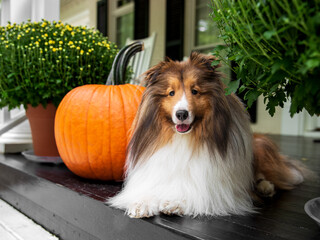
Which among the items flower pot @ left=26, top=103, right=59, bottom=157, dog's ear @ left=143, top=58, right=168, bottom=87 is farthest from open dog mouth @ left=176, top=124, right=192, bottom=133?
flower pot @ left=26, top=103, right=59, bottom=157

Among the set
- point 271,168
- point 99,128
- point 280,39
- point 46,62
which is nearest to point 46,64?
point 46,62

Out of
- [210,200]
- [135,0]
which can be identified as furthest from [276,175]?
[135,0]

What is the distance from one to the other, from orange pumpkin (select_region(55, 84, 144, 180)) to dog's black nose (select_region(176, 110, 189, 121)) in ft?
1.59

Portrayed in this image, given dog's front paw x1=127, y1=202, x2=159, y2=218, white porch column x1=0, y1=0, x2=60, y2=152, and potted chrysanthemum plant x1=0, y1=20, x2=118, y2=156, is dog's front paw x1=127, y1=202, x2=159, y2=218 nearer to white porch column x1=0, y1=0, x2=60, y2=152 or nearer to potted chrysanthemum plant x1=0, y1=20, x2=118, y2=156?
potted chrysanthemum plant x1=0, y1=20, x2=118, y2=156

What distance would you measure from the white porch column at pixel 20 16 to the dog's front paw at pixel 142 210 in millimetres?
1823

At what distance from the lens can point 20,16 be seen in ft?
9.45

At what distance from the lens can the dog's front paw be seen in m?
1.07

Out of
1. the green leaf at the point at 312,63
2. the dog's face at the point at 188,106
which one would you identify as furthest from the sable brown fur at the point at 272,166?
the green leaf at the point at 312,63

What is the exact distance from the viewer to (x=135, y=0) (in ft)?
20.4

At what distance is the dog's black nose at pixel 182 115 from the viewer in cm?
111

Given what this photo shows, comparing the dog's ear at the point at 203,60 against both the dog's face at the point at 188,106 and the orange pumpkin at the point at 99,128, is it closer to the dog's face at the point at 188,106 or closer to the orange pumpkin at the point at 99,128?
the dog's face at the point at 188,106

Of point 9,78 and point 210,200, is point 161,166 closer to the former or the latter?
point 210,200

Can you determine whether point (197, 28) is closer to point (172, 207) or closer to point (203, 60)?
point (203, 60)

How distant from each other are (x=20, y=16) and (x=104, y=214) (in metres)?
2.35
